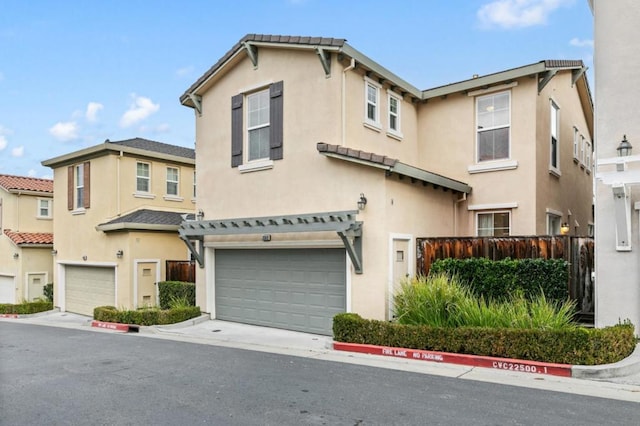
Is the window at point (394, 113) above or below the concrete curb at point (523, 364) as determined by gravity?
above

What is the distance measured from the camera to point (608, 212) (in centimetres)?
900

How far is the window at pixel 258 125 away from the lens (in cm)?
1317

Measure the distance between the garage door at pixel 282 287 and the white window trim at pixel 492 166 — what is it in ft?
16.4

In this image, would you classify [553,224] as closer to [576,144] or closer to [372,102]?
[576,144]

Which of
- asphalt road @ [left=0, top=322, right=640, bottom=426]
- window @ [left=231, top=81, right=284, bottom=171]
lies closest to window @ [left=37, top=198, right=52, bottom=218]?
window @ [left=231, top=81, right=284, bottom=171]

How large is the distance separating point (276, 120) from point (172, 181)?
9813 millimetres

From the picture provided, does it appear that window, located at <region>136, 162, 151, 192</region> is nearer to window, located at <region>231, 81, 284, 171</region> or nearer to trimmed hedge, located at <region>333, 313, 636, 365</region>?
window, located at <region>231, 81, 284, 171</region>

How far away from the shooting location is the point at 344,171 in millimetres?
11250

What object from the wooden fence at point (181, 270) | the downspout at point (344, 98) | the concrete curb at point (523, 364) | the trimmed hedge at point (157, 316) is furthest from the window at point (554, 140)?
the wooden fence at point (181, 270)

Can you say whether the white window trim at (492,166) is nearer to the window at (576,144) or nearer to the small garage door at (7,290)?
the window at (576,144)

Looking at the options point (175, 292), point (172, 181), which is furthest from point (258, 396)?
point (172, 181)

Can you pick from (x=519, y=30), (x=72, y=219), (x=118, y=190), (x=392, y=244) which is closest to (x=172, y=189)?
(x=118, y=190)

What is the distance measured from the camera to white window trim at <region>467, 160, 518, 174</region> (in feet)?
42.4

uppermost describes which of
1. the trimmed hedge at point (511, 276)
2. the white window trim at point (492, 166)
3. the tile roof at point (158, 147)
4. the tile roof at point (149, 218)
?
the tile roof at point (158, 147)
